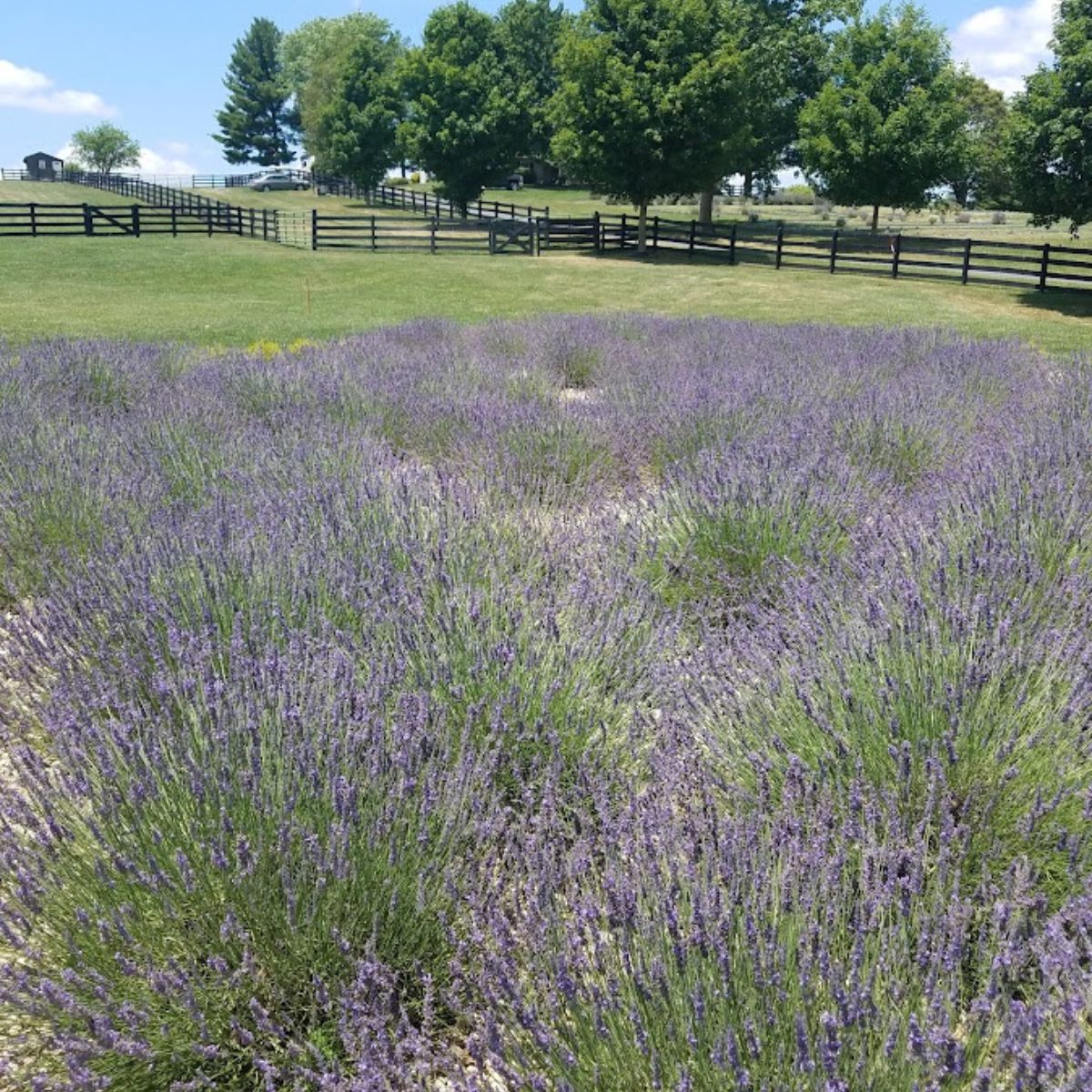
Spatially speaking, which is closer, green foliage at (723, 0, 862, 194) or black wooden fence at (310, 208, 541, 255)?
black wooden fence at (310, 208, 541, 255)

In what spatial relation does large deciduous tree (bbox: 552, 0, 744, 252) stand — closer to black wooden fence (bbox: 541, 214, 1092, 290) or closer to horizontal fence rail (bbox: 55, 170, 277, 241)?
black wooden fence (bbox: 541, 214, 1092, 290)

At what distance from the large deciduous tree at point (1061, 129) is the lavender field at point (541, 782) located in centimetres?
1699

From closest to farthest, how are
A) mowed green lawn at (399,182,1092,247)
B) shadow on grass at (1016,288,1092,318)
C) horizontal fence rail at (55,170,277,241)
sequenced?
shadow on grass at (1016,288,1092,318), horizontal fence rail at (55,170,277,241), mowed green lawn at (399,182,1092,247)

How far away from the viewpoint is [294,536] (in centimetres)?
390

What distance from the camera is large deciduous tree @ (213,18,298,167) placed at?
317ft

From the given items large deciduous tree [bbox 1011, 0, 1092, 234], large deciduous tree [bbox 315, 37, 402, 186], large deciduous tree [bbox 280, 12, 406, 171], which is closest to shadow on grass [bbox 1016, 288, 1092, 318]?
large deciduous tree [bbox 1011, 0, 1092, 234]

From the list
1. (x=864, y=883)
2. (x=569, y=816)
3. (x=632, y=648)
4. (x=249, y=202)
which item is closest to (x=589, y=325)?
(x=632, y=648)

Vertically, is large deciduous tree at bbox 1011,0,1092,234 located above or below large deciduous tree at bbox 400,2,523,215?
below

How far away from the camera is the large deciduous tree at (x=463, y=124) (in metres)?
42.5

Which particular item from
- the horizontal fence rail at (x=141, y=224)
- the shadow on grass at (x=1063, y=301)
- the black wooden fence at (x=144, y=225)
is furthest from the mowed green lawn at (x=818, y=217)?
the shadow on grass at (x=1063, y=301)

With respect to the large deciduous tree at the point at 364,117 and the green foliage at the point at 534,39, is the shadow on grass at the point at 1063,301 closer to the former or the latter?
the green foliage at the point at 534,39

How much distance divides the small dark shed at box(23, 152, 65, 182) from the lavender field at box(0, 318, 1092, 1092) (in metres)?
93.3

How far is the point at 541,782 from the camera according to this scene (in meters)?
2.65

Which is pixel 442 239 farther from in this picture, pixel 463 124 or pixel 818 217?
pixel 818 217
